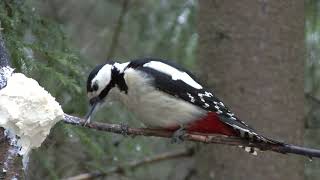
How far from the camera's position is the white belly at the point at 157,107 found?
274cm

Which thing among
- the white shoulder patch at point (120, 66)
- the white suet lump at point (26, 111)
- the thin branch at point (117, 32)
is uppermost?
the thin branch at point (117, 32)

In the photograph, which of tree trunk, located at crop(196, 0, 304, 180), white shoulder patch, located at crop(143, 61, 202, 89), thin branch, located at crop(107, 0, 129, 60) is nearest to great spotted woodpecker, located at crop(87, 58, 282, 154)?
Result: white shoulder patch, located at crop(143, 61, 202, 89)

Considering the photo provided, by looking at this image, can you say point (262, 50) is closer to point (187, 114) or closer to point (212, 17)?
point (212, 17)

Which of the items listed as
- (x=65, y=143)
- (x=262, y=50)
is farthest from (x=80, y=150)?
(x=262, y=50)

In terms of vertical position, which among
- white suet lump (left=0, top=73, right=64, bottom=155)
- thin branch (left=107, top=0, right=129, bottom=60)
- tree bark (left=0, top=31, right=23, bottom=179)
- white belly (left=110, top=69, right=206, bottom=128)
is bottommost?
tree bark (left=0, top=31, right=23, bottom=179)

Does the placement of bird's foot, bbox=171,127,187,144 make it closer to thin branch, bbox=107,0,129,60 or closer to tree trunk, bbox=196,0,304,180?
tree trunk, bbox=196,0,304,180

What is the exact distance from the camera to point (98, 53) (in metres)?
4.81

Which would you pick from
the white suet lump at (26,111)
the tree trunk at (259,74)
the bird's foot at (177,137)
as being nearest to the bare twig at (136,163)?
the tree trunk at (259,74)

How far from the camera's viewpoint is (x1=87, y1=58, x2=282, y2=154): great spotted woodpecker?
2.73 meters

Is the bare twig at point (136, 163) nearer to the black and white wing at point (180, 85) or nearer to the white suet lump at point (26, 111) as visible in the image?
the black and white wing at point (180, 85)

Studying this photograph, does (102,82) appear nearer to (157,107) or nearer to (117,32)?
(157,107)

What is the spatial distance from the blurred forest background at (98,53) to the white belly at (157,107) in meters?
0.24

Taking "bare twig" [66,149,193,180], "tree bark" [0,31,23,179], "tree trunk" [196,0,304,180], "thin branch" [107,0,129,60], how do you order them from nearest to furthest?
1. "tree bark" [0,31,23,179]
2. "tree trunk" [196,0,304,180]
3. "bare twig" [66,149,193,180]
4. "thin branch" [107,0,129,60]

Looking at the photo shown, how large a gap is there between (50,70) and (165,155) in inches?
53.7
